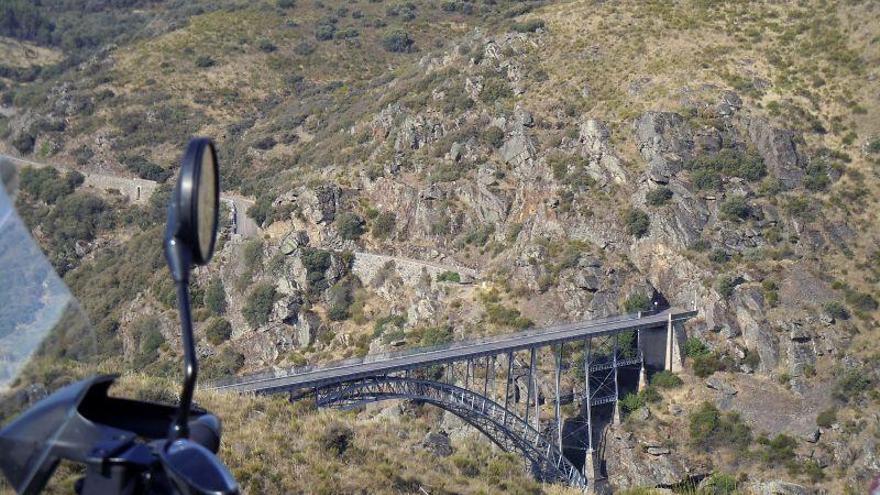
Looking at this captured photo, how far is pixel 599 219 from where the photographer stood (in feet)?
215

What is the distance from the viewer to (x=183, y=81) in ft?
347

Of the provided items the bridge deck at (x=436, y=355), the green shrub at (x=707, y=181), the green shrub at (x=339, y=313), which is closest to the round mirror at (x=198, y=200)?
the bridge deck at (x=436, y=355)

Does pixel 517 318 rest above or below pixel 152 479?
below

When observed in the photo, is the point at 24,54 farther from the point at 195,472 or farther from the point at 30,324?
the point at 195,472

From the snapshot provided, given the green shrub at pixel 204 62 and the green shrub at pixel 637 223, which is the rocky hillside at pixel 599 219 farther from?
the green shrub at pixel 204 62

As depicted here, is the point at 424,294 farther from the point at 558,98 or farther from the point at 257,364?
the point at 558,98

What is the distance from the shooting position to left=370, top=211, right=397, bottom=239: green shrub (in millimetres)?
70438

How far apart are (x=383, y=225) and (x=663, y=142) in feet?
65.1

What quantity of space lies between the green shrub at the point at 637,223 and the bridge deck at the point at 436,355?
20.5 ft

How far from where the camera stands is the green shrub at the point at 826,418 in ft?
170

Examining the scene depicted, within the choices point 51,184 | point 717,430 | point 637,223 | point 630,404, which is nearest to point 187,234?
point 717,430

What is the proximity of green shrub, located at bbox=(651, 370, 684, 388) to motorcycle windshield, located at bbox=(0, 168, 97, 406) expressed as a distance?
55.0 m

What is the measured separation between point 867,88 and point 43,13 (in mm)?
105663

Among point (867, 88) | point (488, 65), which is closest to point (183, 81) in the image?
point (488, 65)
